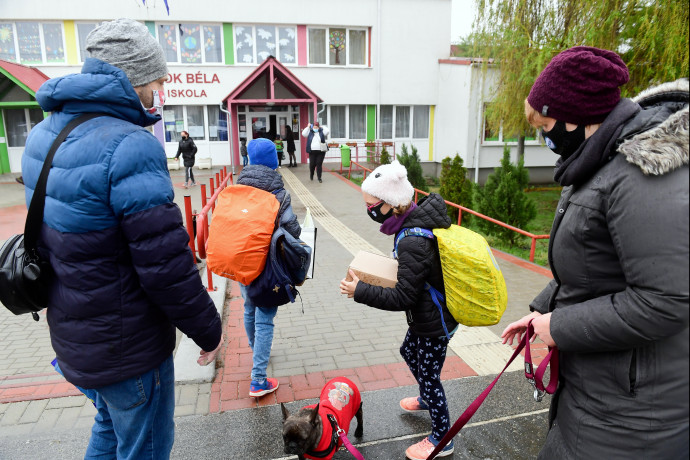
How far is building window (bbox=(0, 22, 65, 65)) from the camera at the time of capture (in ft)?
66.0

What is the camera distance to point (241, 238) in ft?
10.4

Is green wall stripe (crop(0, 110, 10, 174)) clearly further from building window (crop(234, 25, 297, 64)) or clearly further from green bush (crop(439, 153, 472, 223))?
green bush (crop(439, 153, 472, 223))

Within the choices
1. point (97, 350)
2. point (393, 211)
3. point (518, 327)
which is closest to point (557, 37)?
point (393, 211)

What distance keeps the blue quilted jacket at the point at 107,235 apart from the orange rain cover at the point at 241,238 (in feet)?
3.97

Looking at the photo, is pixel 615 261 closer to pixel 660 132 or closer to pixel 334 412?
pixel 660 132

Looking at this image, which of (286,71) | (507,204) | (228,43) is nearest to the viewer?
(507,204)

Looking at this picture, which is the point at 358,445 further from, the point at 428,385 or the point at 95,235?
the point at 95,235

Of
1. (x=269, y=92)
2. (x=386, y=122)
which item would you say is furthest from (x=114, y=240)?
(x=386, y=122)

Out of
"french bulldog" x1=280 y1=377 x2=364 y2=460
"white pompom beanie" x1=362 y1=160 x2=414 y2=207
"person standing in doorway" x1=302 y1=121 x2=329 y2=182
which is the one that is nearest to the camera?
"french bulldog" x1=280 y1=377 x2=364 y2=460

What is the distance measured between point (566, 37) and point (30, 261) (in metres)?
12.3

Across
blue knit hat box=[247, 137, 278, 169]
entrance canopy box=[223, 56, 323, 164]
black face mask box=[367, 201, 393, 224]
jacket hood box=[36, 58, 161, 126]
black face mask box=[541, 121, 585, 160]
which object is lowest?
black face mask box=[367, 201, 393, 224]

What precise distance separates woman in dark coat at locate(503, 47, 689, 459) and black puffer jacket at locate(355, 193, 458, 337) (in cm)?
91

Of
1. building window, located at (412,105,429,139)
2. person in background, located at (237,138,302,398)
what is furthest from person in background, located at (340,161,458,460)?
building window, located at (412,105,429,139)

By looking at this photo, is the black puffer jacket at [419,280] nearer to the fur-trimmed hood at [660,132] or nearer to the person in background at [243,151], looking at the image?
the fur-trimmed hood at [660,132]
